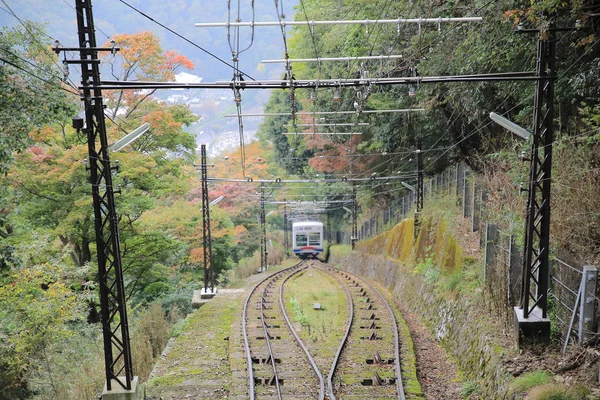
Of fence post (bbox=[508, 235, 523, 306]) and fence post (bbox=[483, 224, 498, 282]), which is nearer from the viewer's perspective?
fence post (bbox=[508, 235, 523, 306])

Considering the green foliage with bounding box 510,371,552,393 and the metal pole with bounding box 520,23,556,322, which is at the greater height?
the metal pole with bounding box 520,23,556,322

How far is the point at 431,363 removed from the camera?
11.3 meters

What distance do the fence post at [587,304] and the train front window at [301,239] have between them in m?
36.7

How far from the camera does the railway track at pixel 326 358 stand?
962 cm

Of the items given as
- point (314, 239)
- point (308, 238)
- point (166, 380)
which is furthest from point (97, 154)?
point (314, 239)

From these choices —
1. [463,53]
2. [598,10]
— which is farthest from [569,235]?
[463,53]

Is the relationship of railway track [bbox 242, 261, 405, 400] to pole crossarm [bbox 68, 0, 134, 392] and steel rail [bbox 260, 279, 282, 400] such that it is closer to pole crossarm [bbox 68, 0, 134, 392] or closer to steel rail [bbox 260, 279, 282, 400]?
steel rail [bbox 260, 279, 282, 400]

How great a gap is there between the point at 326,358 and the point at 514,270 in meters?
4.31

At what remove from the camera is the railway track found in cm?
962

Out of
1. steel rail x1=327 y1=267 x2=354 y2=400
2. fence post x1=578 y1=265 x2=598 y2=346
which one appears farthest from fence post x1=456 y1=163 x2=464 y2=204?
fence post x1=578 y1=265 x2=598 y2=346

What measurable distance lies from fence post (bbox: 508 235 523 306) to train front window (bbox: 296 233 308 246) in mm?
34342

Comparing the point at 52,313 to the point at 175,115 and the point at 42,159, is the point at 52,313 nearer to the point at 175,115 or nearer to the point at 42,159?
the point at 42,159

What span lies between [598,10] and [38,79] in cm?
901

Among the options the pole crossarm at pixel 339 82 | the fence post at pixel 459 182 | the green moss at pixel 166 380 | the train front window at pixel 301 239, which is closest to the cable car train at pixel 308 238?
the train front window at pixel 301 239
